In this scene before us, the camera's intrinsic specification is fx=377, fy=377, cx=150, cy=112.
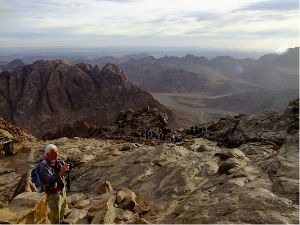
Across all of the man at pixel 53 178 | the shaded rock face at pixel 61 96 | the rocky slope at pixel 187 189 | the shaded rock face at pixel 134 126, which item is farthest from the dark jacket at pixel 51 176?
the shaded rock face at pixel 61 96

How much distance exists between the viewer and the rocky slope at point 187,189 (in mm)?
9492

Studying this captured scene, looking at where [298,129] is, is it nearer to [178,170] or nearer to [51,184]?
[178,170]

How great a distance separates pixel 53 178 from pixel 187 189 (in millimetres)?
5395

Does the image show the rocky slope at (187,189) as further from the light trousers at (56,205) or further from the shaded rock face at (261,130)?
the shaded rock face at (261,130)

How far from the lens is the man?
29.9 feet

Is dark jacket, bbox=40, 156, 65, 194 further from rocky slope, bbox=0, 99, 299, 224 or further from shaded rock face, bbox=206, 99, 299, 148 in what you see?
shaded rock face, bbox=206, 99, 299, 148

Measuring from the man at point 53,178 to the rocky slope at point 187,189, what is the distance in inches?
41.6

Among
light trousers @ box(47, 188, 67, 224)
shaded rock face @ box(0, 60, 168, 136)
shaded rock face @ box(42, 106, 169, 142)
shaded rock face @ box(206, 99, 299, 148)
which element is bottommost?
shaded rock face @ box(0, 60, 168, 136)

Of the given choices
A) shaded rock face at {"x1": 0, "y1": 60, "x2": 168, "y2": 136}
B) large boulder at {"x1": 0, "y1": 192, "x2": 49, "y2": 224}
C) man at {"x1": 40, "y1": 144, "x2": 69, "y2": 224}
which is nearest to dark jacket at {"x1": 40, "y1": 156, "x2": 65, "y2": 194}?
man at {"x1": 40, "y1": 144, "x2": 69, "y2": 224}

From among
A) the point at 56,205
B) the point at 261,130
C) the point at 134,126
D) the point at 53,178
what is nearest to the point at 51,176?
the point at 53,178

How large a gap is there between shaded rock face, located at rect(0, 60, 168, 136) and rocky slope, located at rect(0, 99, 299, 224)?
78.1m

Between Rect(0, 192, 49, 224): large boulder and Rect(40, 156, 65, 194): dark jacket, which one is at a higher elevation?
Rect(40, 156, 65, 194): dark jacket

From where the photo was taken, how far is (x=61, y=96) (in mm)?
108688

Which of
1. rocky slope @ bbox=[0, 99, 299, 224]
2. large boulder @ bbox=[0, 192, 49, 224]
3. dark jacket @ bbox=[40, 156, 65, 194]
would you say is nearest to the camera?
dark jacket @ bbox=[40, 156, 65, 194]
